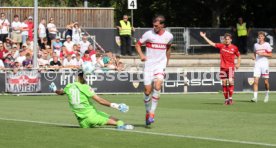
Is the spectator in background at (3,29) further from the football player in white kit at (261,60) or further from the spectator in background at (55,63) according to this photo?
the football player in white kit at (261,60)

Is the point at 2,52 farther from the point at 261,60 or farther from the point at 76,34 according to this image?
the point at 261,60

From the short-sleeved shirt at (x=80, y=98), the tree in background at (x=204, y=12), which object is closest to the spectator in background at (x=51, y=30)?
the tree in background at (x=204, y=12)

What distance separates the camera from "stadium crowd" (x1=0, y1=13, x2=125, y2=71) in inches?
1442

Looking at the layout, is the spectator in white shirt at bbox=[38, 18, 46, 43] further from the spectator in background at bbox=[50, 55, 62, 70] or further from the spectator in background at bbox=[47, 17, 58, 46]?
the spectator in background at bbox=[50, 55, 62, 70]

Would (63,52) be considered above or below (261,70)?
above

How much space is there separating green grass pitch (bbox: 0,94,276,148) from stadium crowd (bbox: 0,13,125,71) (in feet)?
40.3

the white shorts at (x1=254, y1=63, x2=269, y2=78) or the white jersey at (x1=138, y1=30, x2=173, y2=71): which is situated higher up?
the white jersey at (x1=138, y1=30, x2=173, y2=71)

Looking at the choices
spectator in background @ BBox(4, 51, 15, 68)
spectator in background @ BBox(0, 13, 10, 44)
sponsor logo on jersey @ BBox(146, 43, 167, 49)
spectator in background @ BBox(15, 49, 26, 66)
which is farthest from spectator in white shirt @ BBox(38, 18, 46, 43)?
sponsor logo on jersey @ BBox(146, 43, 167, 49)

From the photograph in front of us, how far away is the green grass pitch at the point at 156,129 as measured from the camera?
46.7 feet

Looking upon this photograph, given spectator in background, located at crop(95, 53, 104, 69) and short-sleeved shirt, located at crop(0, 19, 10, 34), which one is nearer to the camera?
spectator in background, located at crop(95, 53, 104, 69)

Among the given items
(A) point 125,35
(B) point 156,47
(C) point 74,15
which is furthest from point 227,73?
(C) point 74,15

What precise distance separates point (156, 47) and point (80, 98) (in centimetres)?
245

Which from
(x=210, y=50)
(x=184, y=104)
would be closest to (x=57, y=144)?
(x=184, y=104)

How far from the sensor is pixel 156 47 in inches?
727
